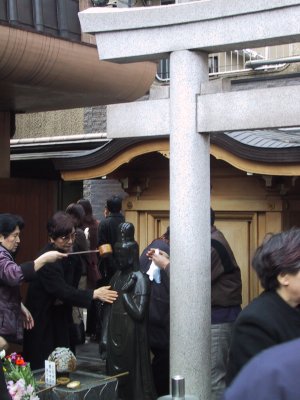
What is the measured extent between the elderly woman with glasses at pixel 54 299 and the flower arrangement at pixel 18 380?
936 millimetres

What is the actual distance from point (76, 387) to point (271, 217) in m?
3.72

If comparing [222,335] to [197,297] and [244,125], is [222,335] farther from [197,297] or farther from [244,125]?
[244,125]

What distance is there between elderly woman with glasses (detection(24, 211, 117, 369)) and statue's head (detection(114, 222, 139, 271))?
1.58 feet

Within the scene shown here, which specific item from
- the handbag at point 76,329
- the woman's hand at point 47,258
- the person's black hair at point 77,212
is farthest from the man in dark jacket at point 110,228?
the woman's hand at point 47,258

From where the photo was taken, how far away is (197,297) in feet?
17.9

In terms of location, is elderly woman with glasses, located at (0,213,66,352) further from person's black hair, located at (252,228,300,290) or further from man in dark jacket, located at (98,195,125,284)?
man in dark jacket, located at (98,195,125,284)

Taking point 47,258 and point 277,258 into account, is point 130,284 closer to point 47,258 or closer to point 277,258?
point 47,258

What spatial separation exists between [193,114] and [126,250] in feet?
4.13

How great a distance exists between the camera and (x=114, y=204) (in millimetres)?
9227

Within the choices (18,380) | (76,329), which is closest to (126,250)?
(18,380)

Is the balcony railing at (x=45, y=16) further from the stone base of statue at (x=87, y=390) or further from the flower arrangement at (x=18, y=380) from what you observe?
the stone base of statue at (x=87, y=390)

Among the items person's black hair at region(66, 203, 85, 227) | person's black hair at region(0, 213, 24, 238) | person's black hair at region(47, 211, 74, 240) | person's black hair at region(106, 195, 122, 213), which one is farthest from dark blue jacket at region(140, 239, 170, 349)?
person's black hair at region(106, 195, 122, 213)

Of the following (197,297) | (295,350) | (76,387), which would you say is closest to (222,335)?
(197,297)

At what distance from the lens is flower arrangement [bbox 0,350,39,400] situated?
507 cm
